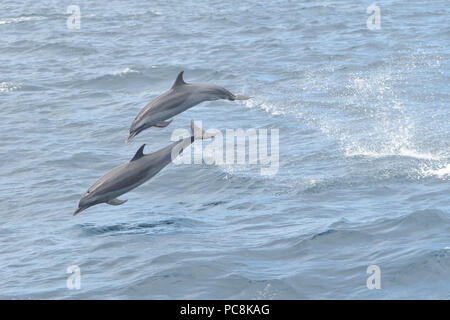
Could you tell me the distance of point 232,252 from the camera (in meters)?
11.6

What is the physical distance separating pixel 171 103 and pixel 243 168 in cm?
532

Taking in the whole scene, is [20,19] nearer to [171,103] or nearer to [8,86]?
[8,86]

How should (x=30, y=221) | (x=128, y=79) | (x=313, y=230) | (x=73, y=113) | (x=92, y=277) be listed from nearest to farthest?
(x=92, y=277) < (x=313, y=230) < (x=30, y=221) < (x=73, y=113) < (x=128, y=79)

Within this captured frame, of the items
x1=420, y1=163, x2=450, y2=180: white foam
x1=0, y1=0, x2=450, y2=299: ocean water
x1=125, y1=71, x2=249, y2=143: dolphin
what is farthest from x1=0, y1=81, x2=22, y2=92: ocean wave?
x1=125, y1=71, x2=249, y2=143: dolphin

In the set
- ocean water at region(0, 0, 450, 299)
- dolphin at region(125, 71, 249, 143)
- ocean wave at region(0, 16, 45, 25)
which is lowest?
ocean water at region(0, 0, 450, 299)

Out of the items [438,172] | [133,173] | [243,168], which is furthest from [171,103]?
[438,172]

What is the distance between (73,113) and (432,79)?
9280 millimetres

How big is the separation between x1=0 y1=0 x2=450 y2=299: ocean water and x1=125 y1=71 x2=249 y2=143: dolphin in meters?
1.92

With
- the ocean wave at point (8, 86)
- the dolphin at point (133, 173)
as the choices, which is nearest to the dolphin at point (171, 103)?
the dolphin at point (133, 173)

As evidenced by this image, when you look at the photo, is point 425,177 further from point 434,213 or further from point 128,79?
point 128,79

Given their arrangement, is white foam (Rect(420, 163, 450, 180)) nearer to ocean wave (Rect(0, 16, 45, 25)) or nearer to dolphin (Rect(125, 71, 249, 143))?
dolphin (Rect(125, 71, 249, 143))

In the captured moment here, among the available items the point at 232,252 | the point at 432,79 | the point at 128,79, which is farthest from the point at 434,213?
the point at 128,79

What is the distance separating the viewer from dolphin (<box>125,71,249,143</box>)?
10711 millimetres

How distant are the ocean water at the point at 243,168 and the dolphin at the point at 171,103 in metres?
1.92
